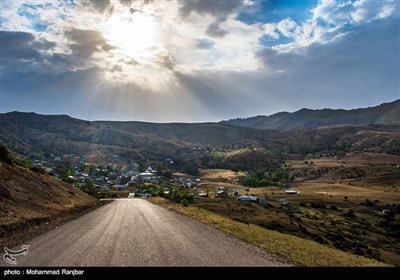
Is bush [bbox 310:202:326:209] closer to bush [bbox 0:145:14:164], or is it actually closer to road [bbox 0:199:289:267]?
bush [bbox 0:145:14:164]

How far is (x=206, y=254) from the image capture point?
53.5 ft

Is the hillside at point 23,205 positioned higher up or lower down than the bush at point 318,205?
higher up

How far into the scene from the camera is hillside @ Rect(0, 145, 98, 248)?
23825 mm

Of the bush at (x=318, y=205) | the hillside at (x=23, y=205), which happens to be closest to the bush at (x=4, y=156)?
the hillside at (x=23, y=205)

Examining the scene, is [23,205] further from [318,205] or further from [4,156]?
[318,205]

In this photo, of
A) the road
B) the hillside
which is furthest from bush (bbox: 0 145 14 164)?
the road

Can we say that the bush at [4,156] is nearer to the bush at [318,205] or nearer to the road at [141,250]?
the road at [141,250]

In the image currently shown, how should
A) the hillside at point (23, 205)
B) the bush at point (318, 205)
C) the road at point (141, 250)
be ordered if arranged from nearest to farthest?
Result: the road at point (141, 250) → the hillside at point (23, 205) → the bush at point (318, 205)

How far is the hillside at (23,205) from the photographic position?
78.2 feet

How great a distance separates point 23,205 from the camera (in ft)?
110

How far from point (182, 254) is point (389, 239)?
8026 centimetres

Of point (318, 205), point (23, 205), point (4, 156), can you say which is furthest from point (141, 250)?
point (318, 205)
